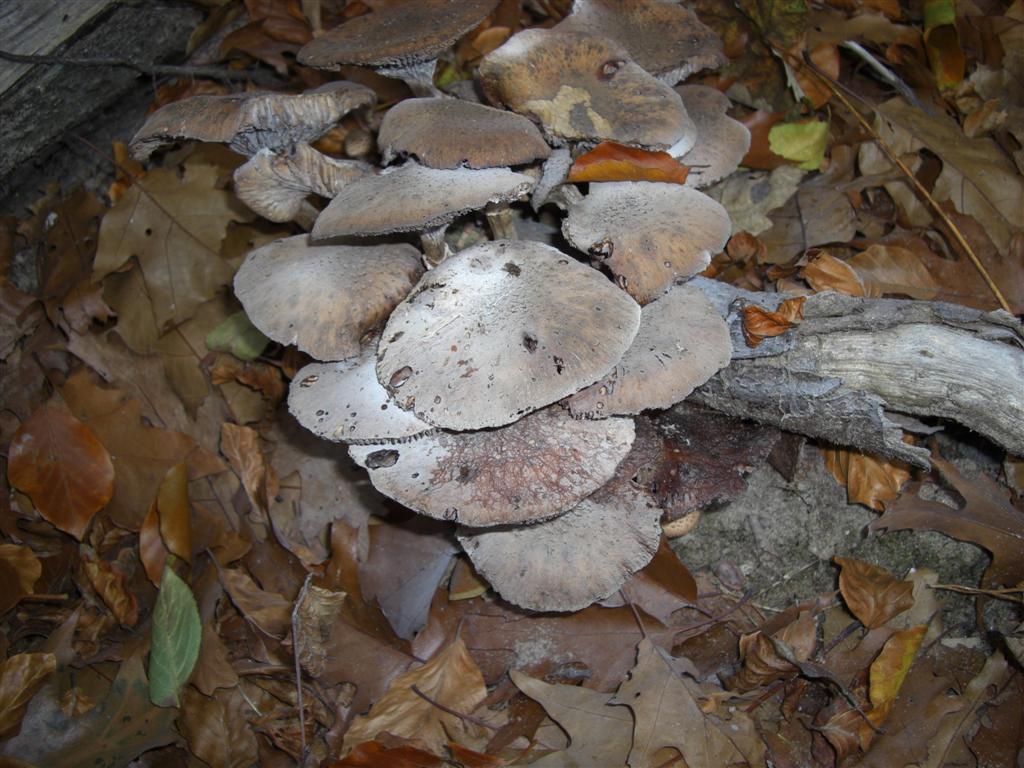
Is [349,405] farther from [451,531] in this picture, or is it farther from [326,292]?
[451,531]

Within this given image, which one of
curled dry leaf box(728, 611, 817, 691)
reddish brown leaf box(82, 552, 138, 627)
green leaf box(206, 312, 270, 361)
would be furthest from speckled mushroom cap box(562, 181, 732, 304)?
reddish brown leaf box(82, 552, 138, 627)

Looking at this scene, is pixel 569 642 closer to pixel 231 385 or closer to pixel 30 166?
pixel 231 385

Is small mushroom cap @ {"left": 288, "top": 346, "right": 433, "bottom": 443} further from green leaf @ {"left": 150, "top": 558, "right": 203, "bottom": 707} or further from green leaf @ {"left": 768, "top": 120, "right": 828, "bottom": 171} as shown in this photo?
green leaf @ {"left": 768, "top": 120, "right": 828, "bottom": 171}

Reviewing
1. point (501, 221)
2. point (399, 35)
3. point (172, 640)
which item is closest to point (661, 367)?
point (501, 221)

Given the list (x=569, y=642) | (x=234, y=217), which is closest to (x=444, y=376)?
(x=569, y=642)

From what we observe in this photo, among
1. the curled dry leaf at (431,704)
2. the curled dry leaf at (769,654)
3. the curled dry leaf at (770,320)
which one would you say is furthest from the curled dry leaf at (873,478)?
the curled dry leaf at (431,704)
